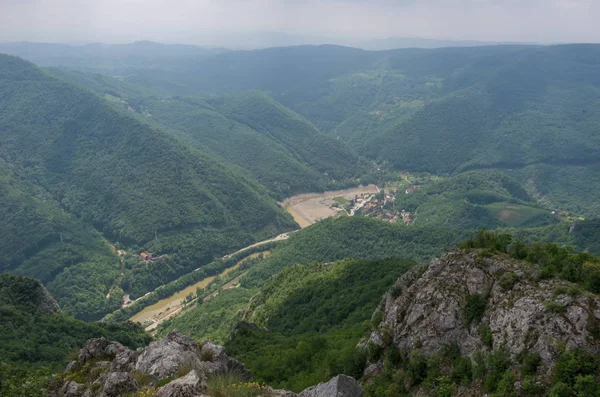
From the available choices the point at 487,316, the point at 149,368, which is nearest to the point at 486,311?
the point at 487,316

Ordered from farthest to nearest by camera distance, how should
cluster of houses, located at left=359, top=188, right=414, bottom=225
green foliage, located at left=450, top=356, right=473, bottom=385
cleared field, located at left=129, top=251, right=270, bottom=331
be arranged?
cluster of houses, located at left=359, top=188, right=414, bottom=225 → cleared field, located at left=129, top=251, right=270, bottom=331 → green foliage, located at left=450, top=356, right=473, bottom=385

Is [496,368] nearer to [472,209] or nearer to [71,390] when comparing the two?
[71,390]

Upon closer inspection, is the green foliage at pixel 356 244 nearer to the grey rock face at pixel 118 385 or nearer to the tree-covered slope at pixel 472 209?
the tree-covered slope at pixel 472 209

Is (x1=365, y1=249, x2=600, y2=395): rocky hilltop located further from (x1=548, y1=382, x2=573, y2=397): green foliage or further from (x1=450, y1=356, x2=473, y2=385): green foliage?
(x1=548, y1=382, x2=573, y2=397): green foliage

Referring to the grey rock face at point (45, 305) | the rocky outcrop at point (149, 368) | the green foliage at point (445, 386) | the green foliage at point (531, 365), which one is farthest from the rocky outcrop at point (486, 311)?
the grey rock face at point (45, 305)

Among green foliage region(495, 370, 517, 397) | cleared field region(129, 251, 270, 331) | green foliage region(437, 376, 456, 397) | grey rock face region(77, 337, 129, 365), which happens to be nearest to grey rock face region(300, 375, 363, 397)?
green foliage region(437, 376, 456, 397)
